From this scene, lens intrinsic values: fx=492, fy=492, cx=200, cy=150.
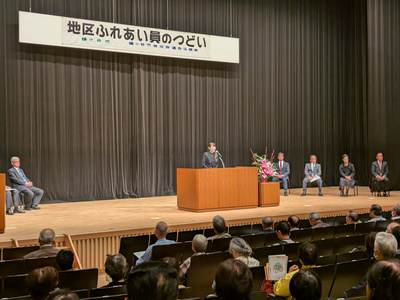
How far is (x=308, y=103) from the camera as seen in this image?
46.2ft

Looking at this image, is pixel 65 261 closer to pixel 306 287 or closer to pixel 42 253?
pixel 42 253

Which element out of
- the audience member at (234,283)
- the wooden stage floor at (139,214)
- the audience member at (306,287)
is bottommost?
the wooden stage floor at (139,214)

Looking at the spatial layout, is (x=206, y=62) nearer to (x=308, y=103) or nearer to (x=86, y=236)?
(x=308, y=103)

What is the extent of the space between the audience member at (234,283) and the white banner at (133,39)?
901 centimetres

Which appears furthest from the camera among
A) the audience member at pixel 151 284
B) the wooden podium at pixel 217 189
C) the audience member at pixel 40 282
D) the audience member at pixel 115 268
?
the wooden podium at pixel 217 189

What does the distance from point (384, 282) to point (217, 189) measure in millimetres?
6651

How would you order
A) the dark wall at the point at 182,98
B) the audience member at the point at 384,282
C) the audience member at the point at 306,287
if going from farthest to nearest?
the dark wall at the point at 182,98, the audience member at the point at 306,287, the audience member at the point at 384,282

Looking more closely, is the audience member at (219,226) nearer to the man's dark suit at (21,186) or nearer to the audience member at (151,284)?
the audience member at (151,284)

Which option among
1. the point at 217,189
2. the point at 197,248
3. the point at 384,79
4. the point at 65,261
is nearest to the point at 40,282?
the point at 65,261

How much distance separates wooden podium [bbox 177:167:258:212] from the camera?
829cm

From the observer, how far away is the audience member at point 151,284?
56.7 inches

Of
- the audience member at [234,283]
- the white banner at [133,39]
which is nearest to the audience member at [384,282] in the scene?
the audience member at [234,283]

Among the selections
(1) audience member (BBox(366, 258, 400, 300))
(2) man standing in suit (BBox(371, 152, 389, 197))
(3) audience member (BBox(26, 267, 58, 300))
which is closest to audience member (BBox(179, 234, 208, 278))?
(3) audience member (BBox(26, 267, 58, 300))

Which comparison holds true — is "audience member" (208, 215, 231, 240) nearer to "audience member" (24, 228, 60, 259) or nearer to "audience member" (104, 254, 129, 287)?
"audience member" (24, 228, 60, 259)
